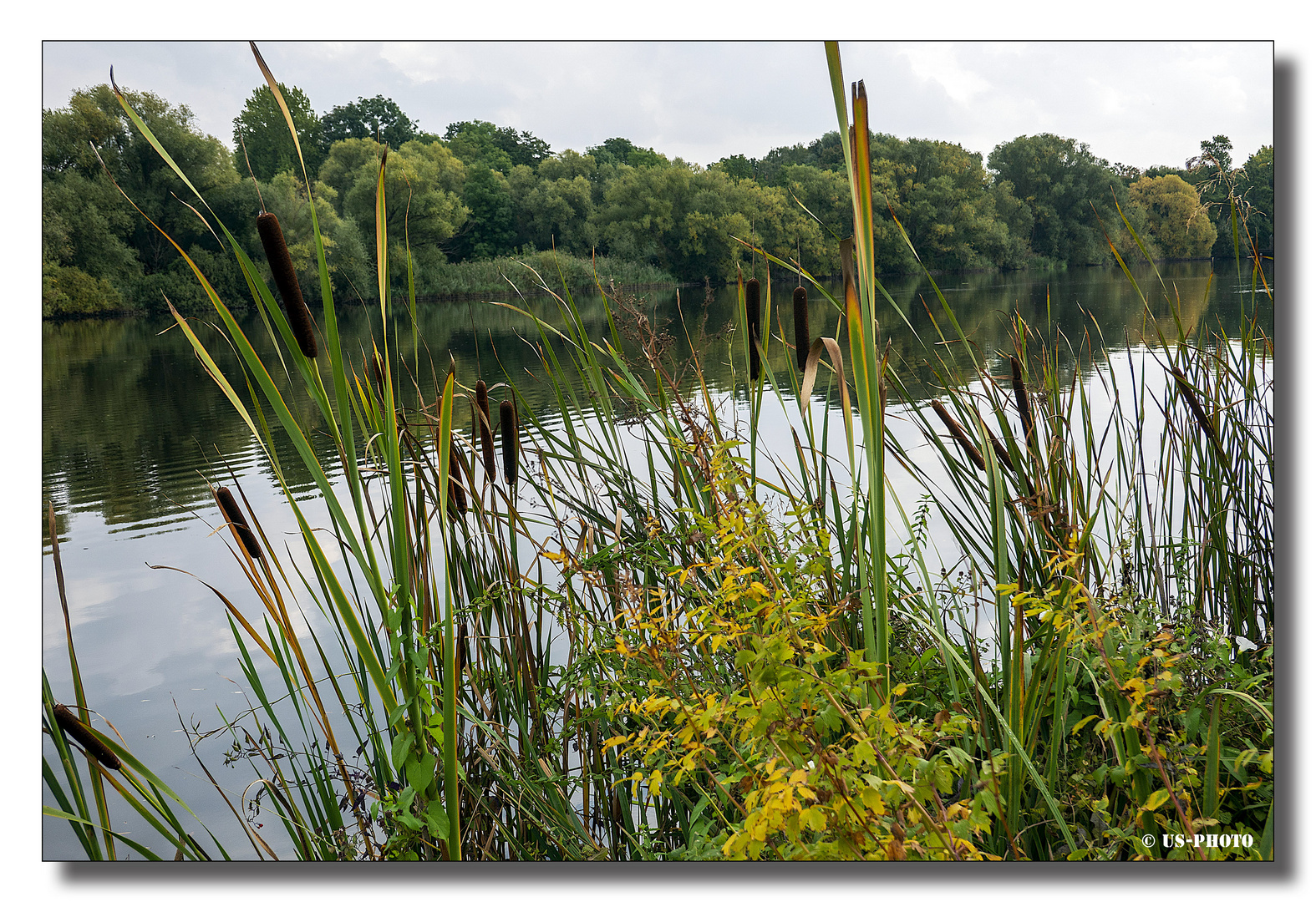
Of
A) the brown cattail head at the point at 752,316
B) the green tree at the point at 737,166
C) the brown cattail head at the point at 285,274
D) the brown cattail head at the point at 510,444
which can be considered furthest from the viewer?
the green tree at the point at 737,166

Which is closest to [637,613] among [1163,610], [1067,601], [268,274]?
[1067,601]

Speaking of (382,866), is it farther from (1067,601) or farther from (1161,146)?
(1161,146)

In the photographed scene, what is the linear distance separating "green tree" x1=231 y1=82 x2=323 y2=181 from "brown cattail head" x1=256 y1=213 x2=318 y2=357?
35.3 inches

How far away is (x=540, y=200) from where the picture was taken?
3.46 m

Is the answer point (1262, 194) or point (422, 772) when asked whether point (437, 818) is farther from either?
point (1262, 194)

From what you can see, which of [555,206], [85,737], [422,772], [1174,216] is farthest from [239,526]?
[1174,216]

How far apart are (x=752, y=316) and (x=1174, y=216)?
5.46ft

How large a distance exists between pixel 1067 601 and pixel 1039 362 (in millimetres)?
1318

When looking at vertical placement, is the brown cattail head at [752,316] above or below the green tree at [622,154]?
below

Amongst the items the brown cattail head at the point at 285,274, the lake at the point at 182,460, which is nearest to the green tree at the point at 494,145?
the lake at the point at 182,460

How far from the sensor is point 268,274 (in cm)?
353

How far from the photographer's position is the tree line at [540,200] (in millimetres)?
2084

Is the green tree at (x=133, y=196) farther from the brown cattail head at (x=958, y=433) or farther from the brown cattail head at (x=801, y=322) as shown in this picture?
the brown cattail head at (x=958, y=433)
